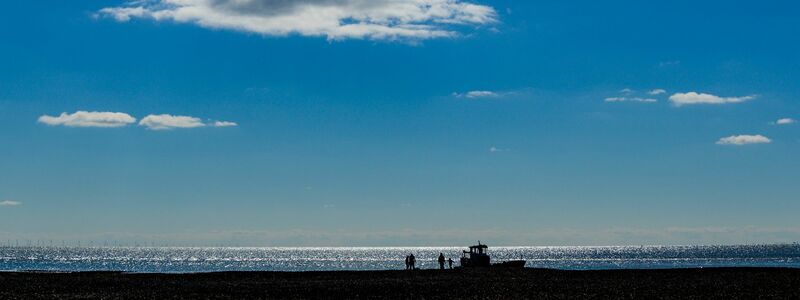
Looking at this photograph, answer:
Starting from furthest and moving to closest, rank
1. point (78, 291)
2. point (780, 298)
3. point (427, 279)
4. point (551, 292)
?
point (427, 279) < point (78, 291) < point (551, 292) < point (780, 298)

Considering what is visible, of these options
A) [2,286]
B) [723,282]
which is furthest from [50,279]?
[723,282]

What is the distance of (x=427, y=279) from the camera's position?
56.1 m

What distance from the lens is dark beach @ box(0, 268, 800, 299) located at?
1689 inches

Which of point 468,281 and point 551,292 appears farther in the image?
point 468,281

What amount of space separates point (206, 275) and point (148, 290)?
1490 cm

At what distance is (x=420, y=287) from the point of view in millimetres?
48156

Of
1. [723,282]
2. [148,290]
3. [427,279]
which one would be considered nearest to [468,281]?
[427,279]

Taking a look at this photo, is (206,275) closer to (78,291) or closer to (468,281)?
(78,291)

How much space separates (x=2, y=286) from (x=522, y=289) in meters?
30.8

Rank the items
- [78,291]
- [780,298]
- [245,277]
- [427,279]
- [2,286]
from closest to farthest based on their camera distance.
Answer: [780,298]
[78,291]
[2,286]
[427,279]
[245,277]

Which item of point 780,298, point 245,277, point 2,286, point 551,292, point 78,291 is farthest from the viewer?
point 245,277

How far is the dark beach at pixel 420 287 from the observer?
42.9 meters

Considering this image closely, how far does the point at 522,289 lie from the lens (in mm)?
46375

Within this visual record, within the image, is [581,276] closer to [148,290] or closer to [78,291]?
[148,290]
